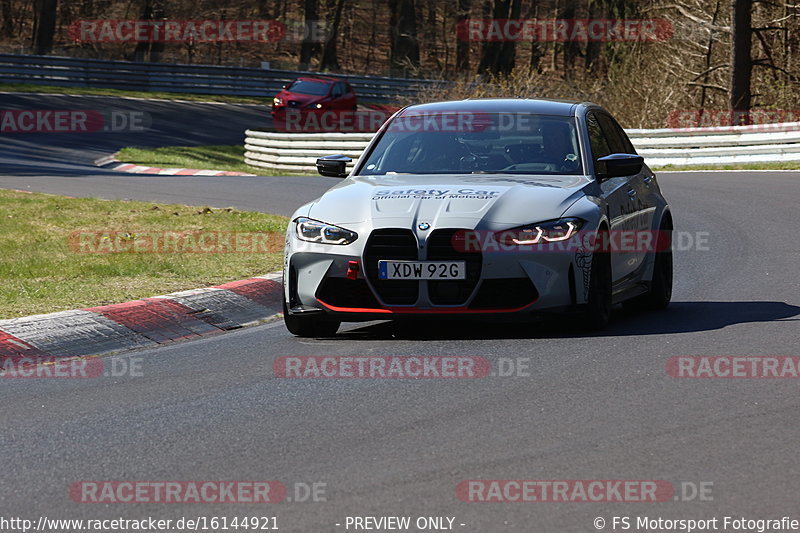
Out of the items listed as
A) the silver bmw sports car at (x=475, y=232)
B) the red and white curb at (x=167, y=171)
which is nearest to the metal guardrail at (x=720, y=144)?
the red and white curb at (x=167, y=171)

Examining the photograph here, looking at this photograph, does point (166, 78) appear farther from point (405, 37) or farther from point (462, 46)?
point (462, 46)

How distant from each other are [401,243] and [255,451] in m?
2.77

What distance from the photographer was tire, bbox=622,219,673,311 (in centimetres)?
991

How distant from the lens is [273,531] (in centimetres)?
449

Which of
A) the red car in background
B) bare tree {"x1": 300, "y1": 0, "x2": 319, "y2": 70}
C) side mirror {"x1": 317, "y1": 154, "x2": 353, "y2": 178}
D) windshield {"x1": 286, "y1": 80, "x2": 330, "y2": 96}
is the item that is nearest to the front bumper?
side mirror {"x1": 317, "y1": 154, "x2": 353, "y2": 178}

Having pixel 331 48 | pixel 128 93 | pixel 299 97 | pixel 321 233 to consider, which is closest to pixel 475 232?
pixel 321 233

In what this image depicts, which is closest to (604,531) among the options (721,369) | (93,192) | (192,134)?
(721,369)

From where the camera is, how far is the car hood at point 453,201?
26.9 feet

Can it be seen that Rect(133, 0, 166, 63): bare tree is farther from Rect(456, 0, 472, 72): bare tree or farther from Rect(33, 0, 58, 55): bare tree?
Rect(456, 0, 472, 72): bare tree

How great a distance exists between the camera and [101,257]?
41.2ft

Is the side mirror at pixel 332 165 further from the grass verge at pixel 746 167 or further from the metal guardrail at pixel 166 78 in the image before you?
the metal guardrail at pixel 166 78

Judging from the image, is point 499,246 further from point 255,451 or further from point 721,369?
point 255,451

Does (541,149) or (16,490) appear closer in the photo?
(16,490)

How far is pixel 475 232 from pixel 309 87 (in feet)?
116
